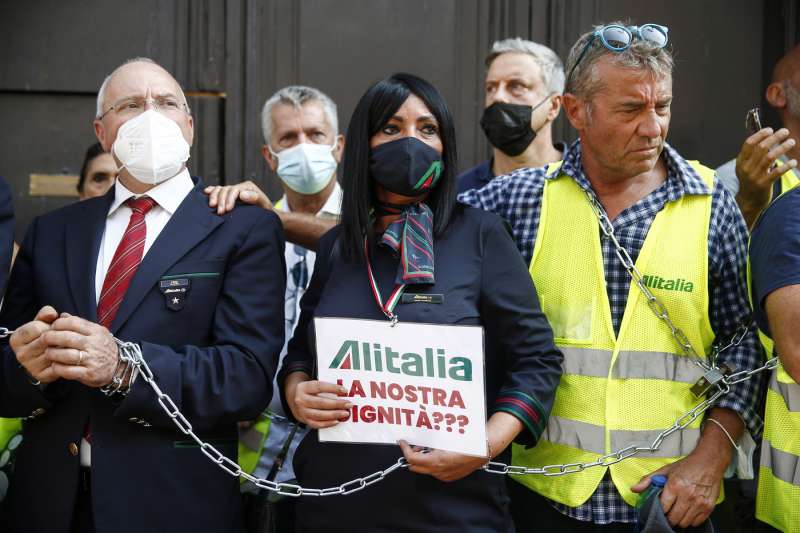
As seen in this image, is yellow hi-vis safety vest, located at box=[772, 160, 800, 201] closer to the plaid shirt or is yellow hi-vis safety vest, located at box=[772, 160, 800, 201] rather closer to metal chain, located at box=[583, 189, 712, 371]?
the plaid shirt

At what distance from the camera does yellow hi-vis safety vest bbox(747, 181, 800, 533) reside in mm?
2941

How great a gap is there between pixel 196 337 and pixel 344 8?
260 centimetres

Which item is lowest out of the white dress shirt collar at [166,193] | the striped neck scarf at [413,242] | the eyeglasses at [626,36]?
the striped neck scarf at [413,242]

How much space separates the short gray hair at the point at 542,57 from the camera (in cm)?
480

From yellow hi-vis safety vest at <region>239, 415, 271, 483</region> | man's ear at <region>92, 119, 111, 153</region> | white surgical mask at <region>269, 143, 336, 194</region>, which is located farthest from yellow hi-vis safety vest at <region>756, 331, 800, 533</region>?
man's ear at <region>92, 119, 111, 153</region>

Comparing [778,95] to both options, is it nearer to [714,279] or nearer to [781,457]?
[714,279]

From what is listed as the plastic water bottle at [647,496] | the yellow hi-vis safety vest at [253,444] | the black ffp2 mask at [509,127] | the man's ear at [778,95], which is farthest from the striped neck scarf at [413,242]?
the black ffp2 mask at [509,127]

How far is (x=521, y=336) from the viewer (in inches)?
117

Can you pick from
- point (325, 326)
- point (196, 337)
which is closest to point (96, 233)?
point (196, 337)

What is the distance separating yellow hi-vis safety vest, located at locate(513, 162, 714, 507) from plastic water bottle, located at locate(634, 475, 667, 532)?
0.21ft

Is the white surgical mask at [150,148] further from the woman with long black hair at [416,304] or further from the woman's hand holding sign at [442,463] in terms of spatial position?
the woman's hand holding sign at [442,463]

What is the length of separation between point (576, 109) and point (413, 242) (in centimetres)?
81

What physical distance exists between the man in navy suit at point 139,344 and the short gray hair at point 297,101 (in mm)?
1438

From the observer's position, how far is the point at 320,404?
113 inches
